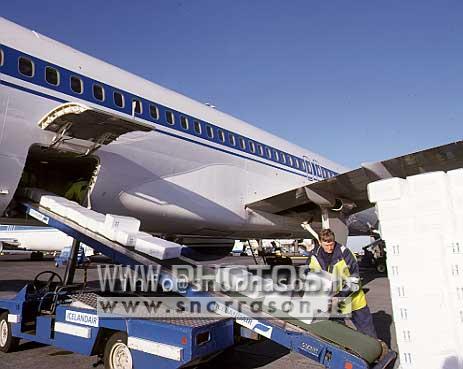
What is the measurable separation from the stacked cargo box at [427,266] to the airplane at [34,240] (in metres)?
31.4

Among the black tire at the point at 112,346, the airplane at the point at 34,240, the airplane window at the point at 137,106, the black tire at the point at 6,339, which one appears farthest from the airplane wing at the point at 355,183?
the airplane at the point at 34,240

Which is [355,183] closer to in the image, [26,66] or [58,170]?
[58,170]

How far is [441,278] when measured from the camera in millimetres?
3051

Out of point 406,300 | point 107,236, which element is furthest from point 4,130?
point 406,300

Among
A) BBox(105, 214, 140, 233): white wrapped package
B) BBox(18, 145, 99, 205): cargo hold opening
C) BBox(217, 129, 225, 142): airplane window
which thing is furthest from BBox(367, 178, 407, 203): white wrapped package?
BBox(217, 129, 225, 142): airplane window

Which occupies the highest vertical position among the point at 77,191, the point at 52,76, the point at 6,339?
the point at 52,76

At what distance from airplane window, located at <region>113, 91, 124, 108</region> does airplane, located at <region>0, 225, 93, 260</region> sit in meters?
25.6

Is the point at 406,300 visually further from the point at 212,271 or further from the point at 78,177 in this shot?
the point at 78,177

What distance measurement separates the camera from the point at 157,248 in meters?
5.39

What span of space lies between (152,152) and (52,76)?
2.40m

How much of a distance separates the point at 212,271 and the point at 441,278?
10.7ft

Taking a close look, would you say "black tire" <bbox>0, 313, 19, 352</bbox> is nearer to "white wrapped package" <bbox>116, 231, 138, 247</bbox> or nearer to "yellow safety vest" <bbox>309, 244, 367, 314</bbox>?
"white wrapped package" <bbox>116, 231, 138, 247</bbox>

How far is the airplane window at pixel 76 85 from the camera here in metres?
7.56

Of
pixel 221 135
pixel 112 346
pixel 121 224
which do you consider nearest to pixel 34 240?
pixel 221 135
